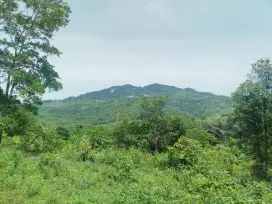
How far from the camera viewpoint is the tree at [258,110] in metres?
17.8

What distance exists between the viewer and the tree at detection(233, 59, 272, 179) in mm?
17828

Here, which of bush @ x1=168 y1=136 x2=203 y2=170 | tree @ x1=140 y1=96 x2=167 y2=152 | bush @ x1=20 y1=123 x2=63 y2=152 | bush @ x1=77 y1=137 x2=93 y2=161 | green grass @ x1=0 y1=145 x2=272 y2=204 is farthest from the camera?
tree @ x1=140 y1=96 x2=167 y2=152

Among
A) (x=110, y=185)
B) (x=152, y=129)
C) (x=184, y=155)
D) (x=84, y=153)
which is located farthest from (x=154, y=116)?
(x=110, y=185)

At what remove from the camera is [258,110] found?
1780 cm

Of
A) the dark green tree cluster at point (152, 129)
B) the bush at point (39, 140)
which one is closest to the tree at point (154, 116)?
the dark green tree cluster at point (152, 129)

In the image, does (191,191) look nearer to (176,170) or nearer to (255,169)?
(176,170)

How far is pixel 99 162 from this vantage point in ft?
55.5

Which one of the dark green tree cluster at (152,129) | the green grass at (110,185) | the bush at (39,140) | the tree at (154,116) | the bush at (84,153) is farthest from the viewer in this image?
the tree at (154,116)

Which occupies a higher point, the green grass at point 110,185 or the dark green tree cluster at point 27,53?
the dark green tree cluster at point 27,53

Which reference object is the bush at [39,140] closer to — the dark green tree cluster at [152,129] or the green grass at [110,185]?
the green grass at [110,185]

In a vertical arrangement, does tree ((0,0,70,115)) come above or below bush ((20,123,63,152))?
above

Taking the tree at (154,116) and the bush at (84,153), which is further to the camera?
the tree at (154,116)

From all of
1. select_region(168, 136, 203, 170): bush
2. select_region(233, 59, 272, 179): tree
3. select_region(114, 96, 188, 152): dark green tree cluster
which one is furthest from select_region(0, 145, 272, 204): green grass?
select_region(114, 96, 188, 152): dark green tree cluster

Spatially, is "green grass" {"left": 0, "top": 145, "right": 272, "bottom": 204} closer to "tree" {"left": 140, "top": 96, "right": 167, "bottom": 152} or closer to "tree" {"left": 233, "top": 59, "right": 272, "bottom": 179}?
"tree" {"left": 233, "top": 59, "right": 272, "bottom": 179}
